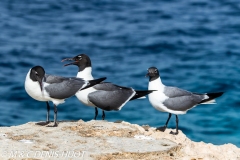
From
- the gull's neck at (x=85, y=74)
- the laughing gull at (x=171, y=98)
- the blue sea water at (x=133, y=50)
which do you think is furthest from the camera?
the blue sea water at (x=133, y=50)

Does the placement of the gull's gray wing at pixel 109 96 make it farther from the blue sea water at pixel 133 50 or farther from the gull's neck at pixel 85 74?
the blue sea water at pixel 133 50

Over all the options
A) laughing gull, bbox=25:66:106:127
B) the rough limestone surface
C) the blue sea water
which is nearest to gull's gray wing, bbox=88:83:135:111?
laughing gull, bbox=25:66:106:127

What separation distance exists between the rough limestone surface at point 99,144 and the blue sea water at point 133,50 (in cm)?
586

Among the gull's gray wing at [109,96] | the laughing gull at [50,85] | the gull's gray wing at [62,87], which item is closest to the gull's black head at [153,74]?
A: the gull's gray wing at [109,96]

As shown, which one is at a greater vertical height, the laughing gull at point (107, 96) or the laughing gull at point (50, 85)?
the laughing gull at point (50, 85)

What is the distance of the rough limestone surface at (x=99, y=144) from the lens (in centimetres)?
776

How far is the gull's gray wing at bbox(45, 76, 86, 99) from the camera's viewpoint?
9.41 m

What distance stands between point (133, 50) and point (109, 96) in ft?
36.5

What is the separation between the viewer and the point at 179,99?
31.8 ft

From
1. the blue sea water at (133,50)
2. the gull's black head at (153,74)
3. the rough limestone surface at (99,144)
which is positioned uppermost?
the gull's black head at (153,74)

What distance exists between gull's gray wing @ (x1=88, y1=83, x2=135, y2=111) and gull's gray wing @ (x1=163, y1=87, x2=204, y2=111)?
80cm

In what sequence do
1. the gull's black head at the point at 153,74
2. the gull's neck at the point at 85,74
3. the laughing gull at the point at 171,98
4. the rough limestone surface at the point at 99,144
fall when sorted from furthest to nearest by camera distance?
the gull's neck at the point at 85,74 → the gull's black head at the point at 153,74 → the laughing gull at the point at 171,98 → the rough limestone surface at the point at 99,144

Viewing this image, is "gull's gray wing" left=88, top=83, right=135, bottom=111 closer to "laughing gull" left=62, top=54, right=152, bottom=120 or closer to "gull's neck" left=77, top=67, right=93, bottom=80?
"laughing gull" left=62, top=54, right=152, bottom=120

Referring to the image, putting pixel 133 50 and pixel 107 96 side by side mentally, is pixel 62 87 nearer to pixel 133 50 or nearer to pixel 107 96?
pixel 107 96
